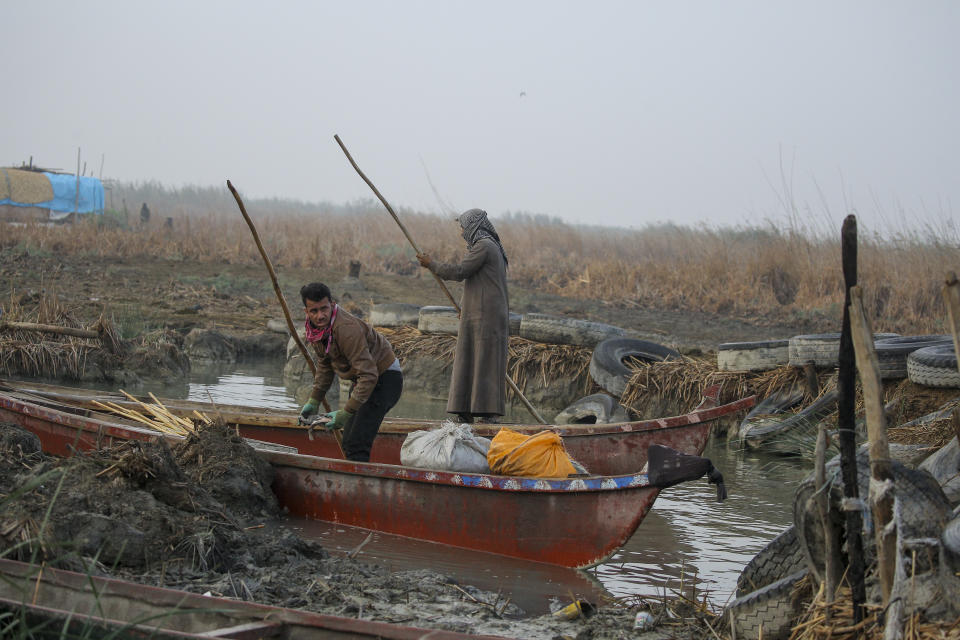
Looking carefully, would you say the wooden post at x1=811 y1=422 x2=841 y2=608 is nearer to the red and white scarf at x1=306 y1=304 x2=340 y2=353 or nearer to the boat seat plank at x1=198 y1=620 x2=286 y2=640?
the boat seat plank at x1=198 y1=620 x2=286 y2=640

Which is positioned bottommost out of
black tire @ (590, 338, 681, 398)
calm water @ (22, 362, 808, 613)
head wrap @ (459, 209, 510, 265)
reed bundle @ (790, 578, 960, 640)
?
calm water @ (22, 362, 808, 613)

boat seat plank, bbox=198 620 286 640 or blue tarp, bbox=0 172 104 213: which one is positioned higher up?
blue tarp, bbox=0 172 104 213

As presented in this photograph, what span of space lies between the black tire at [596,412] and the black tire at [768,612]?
6083 millimetres

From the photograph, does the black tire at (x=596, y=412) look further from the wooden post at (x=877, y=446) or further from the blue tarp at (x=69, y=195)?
the blue tarp at (x=69, y=195)

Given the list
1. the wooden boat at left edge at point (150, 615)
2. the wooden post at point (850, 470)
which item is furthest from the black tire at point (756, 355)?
the wooden boat at left edge at point (150, 615)

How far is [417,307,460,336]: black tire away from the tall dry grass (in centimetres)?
581

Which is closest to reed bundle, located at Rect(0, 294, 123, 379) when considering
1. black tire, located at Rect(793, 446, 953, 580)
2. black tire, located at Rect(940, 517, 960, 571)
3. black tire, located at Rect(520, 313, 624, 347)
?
black tire, located at Rect(520, 313, 624, 347)

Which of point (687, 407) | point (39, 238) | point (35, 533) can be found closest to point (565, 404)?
point (687, 407)

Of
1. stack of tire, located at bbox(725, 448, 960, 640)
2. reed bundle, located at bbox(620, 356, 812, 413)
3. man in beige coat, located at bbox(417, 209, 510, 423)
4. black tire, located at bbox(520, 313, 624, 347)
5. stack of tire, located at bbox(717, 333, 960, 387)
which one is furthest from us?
black tire, located at bbox(520, 313, 624, 347)

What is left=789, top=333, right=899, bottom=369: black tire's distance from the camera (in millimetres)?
10180

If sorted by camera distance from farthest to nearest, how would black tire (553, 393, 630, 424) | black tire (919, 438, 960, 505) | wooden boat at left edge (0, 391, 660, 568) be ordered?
black tire (553, 393, 630, 424)
wooden boat at left edge (0, 391, 660, 568)
black tire (919, 438, 960, 505)

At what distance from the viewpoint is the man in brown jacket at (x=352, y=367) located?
20.9 feet

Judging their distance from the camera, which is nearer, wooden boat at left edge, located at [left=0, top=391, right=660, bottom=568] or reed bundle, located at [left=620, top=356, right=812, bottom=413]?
wooden boat at left edge, located at [left=0, top=391, right=660, bottom=568]

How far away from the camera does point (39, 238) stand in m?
20.2
